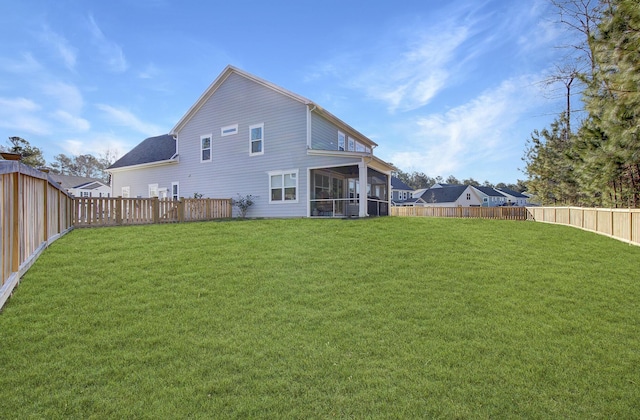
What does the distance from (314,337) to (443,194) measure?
47165mm

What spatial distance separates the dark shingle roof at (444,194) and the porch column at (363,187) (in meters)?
35.0

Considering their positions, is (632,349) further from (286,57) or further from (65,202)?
(286,57)

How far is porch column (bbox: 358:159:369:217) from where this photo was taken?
1338cm

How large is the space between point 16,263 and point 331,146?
45.6 feet

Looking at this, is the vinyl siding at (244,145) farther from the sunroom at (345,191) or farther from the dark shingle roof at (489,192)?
the dark shingle roof at (489,192)

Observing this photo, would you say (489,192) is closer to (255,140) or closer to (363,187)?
(363,187)

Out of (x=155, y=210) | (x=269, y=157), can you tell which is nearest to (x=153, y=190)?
(x=155, y=210)

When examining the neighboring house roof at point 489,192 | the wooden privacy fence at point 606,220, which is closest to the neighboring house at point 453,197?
the neighboring house roof at point 489,192

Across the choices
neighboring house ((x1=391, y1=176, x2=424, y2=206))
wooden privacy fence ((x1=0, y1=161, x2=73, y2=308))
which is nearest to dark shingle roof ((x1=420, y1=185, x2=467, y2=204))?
neighboring house ((x1=391, y1=176, x2=424, y2=206))

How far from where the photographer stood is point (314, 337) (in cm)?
360

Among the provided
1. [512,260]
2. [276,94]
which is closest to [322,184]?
[276,94]

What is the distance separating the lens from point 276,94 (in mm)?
15406

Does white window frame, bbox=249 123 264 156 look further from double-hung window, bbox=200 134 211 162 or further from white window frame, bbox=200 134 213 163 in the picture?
double-hung window, bbox=200 134 211 162

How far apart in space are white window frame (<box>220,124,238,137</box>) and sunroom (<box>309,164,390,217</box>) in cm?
512
